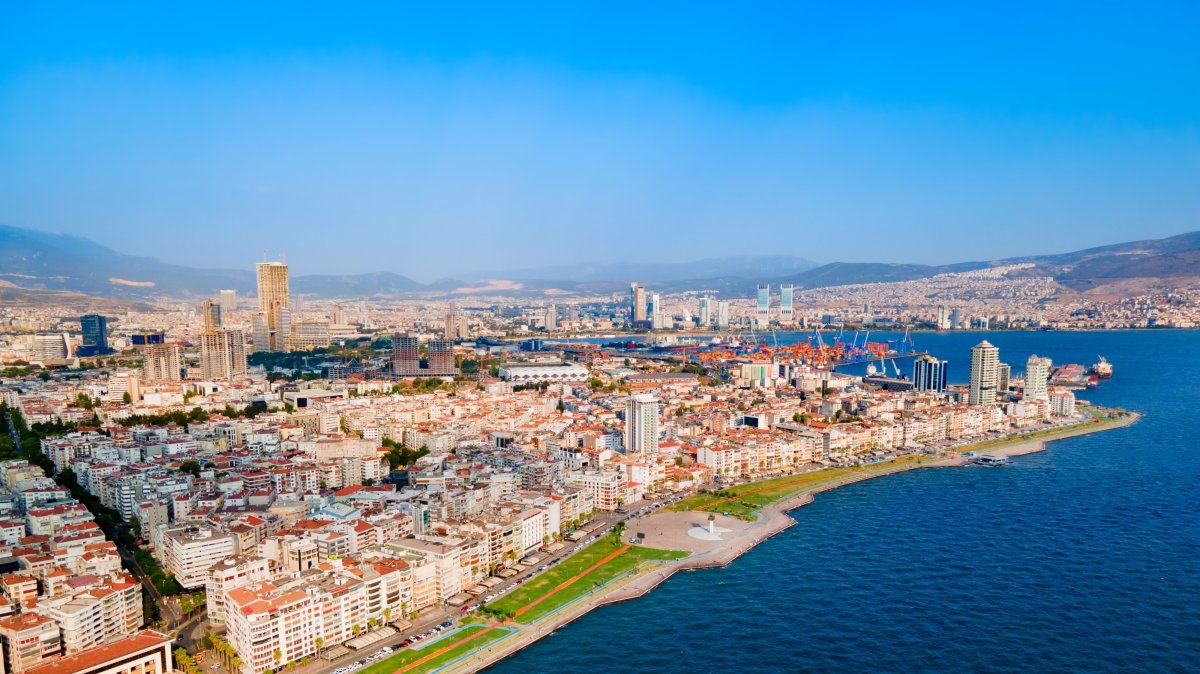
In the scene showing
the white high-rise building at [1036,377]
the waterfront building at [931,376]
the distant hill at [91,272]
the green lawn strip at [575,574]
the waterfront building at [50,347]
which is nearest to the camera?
the green lawn strip at [575,574]

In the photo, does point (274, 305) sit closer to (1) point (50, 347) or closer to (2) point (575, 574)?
(1) point (50, 347)

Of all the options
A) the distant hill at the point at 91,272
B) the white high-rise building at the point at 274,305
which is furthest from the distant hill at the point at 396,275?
the white high-rise building at the point at 274,305

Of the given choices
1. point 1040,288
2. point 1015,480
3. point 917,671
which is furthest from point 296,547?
point 1040,288

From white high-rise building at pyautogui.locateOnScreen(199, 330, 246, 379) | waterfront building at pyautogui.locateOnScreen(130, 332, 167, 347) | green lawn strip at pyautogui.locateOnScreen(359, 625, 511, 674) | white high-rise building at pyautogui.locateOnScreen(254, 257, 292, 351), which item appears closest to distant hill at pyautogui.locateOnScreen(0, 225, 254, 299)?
white high-rise building at pyautogui.locateOnScreen(254, 257, 292, 351)

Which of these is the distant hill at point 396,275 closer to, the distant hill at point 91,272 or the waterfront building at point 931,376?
the distant hill at point 91,272

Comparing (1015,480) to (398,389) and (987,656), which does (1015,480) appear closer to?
(987,656)

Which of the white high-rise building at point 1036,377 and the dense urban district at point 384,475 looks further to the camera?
the white high-rise building at point 1036,377
